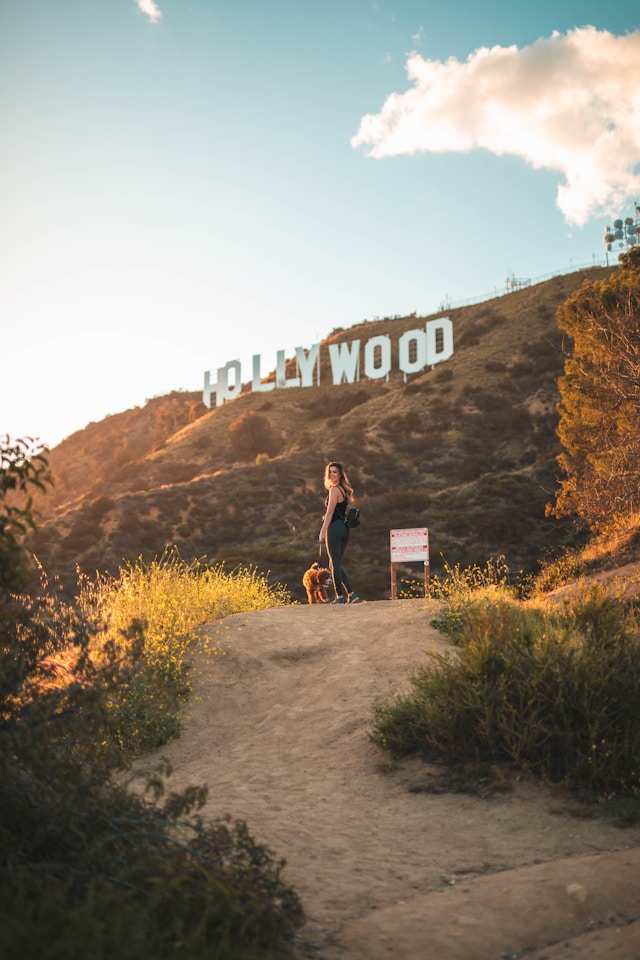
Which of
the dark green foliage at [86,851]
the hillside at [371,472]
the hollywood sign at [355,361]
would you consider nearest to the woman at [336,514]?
the dark green foliage at [86,851]

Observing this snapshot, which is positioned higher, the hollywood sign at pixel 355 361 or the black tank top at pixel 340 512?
the hollywood sign at pixel 355 361

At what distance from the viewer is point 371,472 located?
46.0m

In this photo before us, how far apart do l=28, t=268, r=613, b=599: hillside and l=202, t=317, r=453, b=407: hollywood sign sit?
3.67ft

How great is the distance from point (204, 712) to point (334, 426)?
4612 cm

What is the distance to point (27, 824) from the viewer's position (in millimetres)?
3797

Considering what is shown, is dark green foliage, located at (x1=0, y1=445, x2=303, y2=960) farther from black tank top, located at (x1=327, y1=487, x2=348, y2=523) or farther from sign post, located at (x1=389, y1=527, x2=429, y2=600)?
sign post, located at (x1=389, y1=527, x2=429, y2=600)

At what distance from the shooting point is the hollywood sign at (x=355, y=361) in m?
60.6

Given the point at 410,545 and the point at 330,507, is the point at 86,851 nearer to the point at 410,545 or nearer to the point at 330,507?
the point at 330,507

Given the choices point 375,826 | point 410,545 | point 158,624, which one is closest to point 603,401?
point 410,545

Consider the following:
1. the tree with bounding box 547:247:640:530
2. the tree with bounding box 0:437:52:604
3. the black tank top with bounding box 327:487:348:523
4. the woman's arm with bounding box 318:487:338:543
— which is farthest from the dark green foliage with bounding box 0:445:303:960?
the tree with bounding box 547:247:640:530

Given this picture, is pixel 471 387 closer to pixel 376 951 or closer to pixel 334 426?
pixel 334 426

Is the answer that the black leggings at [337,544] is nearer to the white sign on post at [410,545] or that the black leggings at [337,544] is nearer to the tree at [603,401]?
the white sign on post at [410,545]

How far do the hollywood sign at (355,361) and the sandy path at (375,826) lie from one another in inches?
2023

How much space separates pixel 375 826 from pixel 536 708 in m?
1.60
